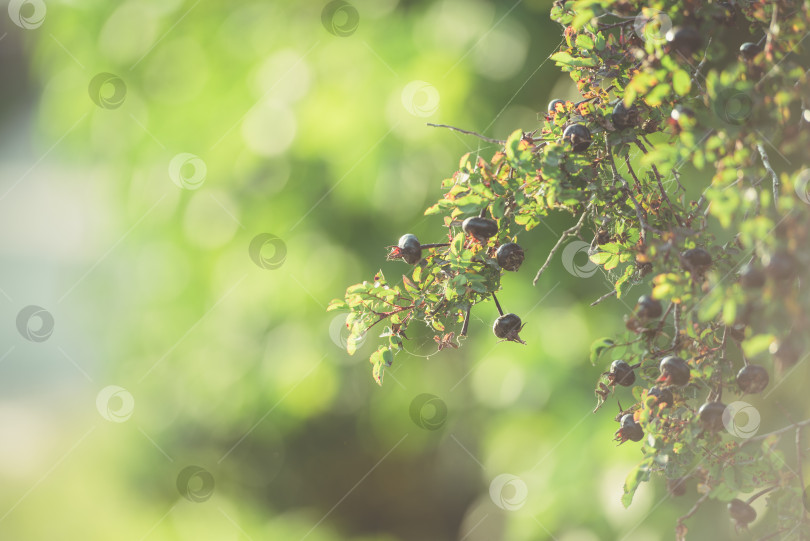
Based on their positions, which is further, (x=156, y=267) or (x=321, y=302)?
(x=156, y=267)

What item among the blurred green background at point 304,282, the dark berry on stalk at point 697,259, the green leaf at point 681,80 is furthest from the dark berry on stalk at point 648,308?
the blurred green background at point 304,282

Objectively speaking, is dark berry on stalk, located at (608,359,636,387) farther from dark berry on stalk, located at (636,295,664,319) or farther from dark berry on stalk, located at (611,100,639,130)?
dark berry on stalk, located at (611,100,639,130)

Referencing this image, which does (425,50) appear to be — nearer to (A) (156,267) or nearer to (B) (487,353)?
(B) (487,353)

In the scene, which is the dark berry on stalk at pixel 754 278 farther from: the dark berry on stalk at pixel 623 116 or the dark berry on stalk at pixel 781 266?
the dark berry on stalk at pixel 623 116

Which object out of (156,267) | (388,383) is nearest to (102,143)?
(156,267)

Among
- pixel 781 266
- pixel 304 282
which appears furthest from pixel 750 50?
pixel 304 282

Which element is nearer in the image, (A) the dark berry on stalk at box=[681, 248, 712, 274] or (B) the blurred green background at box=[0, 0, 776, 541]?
(A) the dark berry on stalk at box=[681, 248, 712, 274]

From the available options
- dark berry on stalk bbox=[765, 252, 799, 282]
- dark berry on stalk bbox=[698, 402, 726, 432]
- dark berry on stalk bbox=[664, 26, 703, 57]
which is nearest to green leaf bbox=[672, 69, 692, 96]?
dark berry on stalk bbox=[664, 26, 703, 57]
